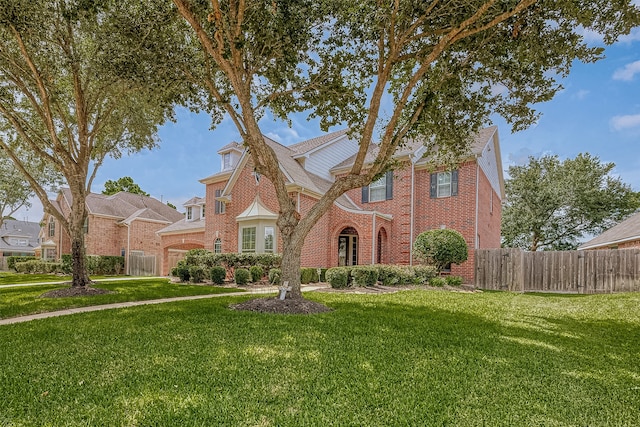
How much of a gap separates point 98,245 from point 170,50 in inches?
973

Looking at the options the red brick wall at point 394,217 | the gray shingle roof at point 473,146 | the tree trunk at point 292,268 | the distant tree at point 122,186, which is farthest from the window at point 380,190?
the distant tree at point 122,186

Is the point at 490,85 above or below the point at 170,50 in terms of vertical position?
below


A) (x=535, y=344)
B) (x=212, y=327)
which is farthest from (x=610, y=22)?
(x=212, y=327)

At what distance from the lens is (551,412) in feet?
9.56

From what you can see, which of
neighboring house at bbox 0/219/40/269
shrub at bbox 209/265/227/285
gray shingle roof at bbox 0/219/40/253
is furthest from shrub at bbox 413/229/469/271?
gray shingle roof at bbox 0/219/40/253

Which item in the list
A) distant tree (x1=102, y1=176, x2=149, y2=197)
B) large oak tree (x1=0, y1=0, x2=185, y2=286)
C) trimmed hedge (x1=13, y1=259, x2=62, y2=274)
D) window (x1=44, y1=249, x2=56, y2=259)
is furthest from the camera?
Result: distant tree (x1=102, y1=176, x2=149, y2=197)

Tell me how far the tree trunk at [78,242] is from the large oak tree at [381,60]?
18.5 feet

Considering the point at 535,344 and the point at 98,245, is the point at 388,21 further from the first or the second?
the point at 98,245

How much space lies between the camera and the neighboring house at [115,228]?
27.6 metres

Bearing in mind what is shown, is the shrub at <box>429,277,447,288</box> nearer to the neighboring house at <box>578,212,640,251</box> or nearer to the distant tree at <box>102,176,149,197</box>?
the neighboring house at <box>578,212,640,251</box>

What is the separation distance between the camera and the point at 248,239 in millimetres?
16938

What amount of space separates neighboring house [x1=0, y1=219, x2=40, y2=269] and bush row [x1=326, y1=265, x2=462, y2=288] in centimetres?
5274

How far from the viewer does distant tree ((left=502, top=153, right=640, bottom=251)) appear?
27.0 meters

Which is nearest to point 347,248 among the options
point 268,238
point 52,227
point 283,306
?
point 268,238
